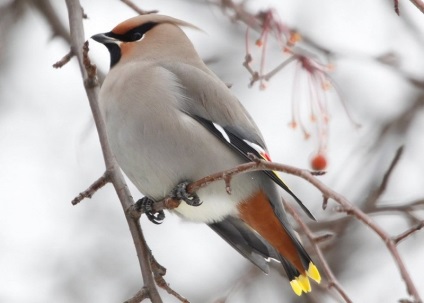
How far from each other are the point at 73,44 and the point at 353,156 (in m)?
1.86

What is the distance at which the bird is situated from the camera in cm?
350

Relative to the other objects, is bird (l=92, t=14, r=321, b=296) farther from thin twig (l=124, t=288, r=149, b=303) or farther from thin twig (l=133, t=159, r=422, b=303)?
thin twig (l=133, t=159, r=422, b=303)

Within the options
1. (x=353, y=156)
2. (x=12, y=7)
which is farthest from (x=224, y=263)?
(x=12, y=7)

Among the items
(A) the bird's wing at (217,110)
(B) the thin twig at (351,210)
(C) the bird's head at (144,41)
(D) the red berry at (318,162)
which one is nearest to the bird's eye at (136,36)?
(C) the bird's head at (144,41)

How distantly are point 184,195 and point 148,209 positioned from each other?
18 cm

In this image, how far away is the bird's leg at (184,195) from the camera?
343cm

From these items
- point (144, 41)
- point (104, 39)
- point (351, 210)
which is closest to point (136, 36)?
point (144, 41)

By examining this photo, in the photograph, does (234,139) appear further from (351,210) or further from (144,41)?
(351,210)

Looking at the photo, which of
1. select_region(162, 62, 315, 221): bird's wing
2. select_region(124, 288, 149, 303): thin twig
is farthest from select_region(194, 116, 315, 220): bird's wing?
select_region(124, 288, 149, 303): thin twig

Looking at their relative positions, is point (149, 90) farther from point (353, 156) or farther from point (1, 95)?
point (1, 95)

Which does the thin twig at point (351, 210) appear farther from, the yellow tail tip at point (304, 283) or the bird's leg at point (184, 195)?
the yellow tail tip at point (304, 283)

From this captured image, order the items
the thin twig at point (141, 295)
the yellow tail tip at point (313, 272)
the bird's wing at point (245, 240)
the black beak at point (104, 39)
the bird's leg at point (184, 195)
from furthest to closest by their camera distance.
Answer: the black beak at point (104, 39) → the bird's wing at point (245, 240) → the yellow tail tip at point (313, 272) → the bird's leg at point (184, 195) → the thin twig at point (141, 295)

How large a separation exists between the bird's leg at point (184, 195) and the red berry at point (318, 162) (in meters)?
0.73

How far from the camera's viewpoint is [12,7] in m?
4.73
